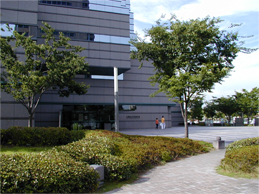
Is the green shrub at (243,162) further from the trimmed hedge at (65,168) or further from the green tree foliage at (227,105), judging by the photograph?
the green tree foliage at (227,105)

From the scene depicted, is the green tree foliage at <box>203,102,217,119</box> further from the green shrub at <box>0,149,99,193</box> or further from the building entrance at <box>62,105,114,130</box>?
the green shrub at <box>0,149,99,193</box>

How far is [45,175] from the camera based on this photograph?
16.2ft

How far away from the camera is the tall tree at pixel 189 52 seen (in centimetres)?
1270

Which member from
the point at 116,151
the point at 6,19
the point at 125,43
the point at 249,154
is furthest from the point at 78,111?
the point at 249,154

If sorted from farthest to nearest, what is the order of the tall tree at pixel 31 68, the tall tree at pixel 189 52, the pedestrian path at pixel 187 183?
the tall tree at pixel 31 68
the tall tree at pixel 189 52
the pedestrian path at pixel 187 183

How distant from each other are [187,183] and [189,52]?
8994 millimetres

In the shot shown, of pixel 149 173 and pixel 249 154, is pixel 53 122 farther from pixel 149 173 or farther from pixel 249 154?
pixel 249 154

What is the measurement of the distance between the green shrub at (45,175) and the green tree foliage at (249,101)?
4038cm

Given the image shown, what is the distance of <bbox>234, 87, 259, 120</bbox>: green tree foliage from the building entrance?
26070mm

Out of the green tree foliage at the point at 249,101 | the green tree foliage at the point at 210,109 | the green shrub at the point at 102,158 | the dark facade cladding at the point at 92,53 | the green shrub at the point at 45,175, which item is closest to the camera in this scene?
the green shrub at the point at 45,175

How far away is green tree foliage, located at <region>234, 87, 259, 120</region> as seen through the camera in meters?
40.4

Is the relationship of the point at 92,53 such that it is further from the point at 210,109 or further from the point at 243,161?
the point at 210,109

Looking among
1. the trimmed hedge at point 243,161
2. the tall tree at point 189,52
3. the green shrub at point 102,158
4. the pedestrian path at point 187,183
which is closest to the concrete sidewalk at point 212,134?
the tall tree at point 189,52

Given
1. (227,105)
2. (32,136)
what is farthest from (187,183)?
(227,105)
